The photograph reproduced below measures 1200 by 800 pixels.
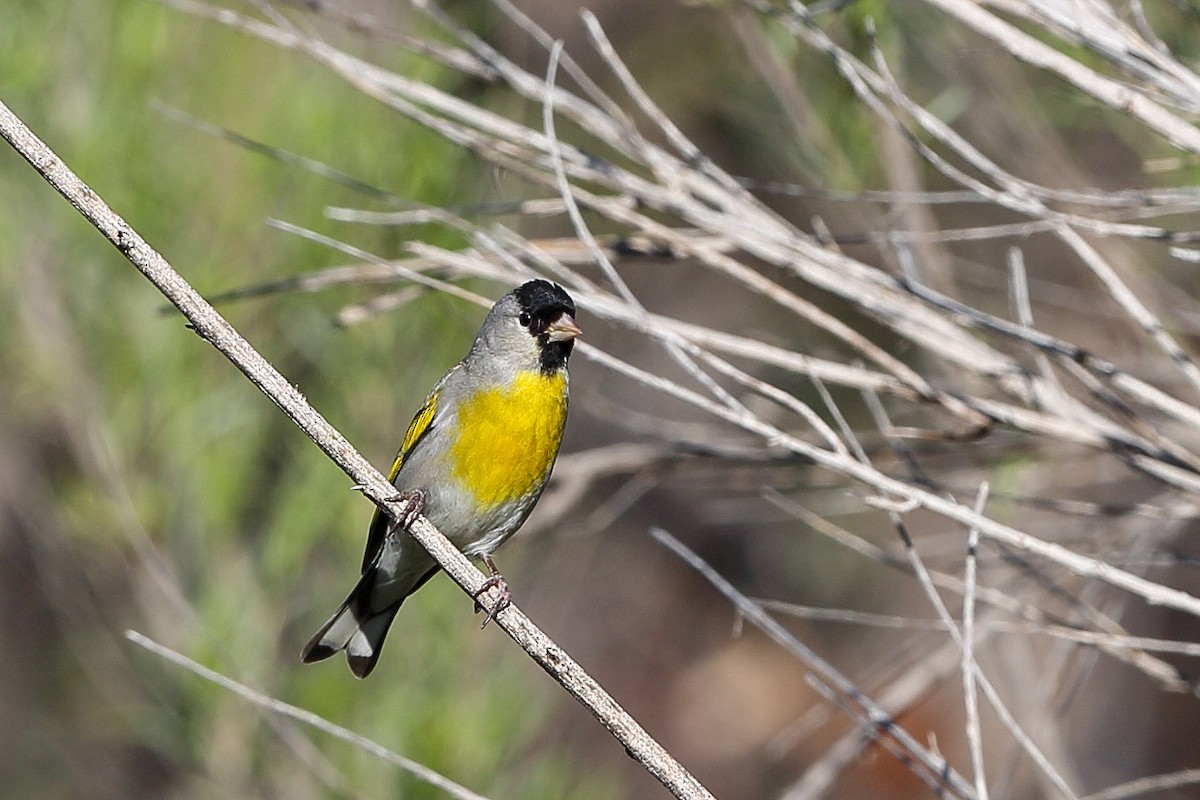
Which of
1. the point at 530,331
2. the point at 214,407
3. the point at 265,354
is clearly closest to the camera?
the point at 530,331

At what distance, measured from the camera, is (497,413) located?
332cm

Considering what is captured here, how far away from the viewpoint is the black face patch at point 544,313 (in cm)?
316

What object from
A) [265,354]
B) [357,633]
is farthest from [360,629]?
[265,354]

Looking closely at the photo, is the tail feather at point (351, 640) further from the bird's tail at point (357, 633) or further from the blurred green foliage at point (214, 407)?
the blurred green foliage at point (214, 407)

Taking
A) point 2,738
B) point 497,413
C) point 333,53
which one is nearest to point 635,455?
point 497,413

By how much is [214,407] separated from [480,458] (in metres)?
1.06

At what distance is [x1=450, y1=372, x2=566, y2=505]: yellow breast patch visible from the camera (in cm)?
330

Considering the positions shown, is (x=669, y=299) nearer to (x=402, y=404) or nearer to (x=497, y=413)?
(x=402, y=404)

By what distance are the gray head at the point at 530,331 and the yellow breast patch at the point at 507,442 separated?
0.06m

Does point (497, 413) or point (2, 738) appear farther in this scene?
point (2, 738)

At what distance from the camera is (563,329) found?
3.25m

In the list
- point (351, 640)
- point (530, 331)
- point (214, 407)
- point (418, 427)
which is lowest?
point (351, 640)

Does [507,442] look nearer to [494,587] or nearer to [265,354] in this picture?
[494,587]

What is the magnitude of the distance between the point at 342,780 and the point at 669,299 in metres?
3.79
